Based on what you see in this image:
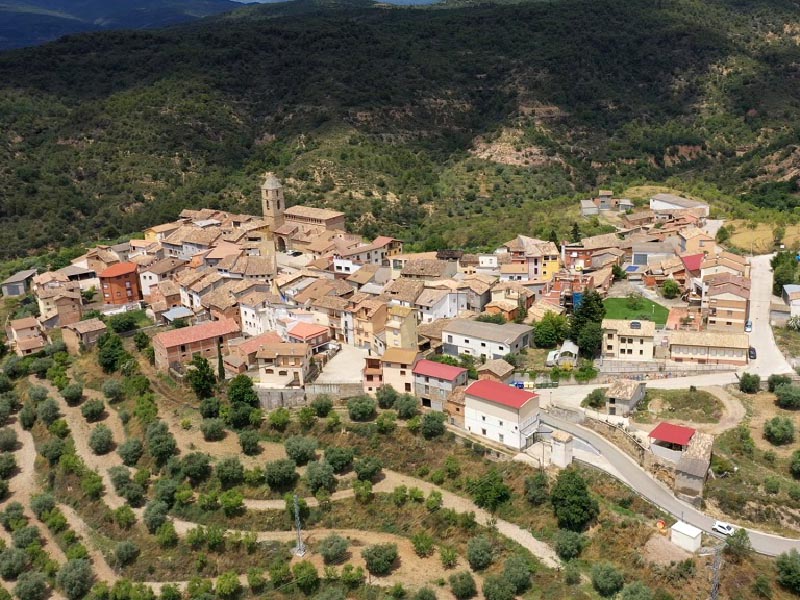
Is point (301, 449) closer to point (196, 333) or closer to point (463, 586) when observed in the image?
point (463, 586)

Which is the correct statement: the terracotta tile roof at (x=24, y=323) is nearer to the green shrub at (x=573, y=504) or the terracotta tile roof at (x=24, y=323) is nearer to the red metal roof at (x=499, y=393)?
the red metal roof at (x=499, y=393)

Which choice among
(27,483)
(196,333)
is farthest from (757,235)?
(27,483)

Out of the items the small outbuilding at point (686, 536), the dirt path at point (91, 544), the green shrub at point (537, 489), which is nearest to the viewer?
the small outbuilding at point (686, 536)

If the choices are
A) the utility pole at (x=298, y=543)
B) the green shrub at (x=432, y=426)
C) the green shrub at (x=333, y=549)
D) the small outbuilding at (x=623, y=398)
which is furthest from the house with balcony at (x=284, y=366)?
the small outbuilding at (x=623, y=398)

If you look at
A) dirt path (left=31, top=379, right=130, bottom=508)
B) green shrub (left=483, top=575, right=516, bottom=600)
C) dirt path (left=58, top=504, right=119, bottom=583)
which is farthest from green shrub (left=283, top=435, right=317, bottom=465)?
green shrub (left=483, top=575, right=516, bottom=600)

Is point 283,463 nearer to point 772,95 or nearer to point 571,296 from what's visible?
point 571,296

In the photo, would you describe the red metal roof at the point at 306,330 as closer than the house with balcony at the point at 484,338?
No
